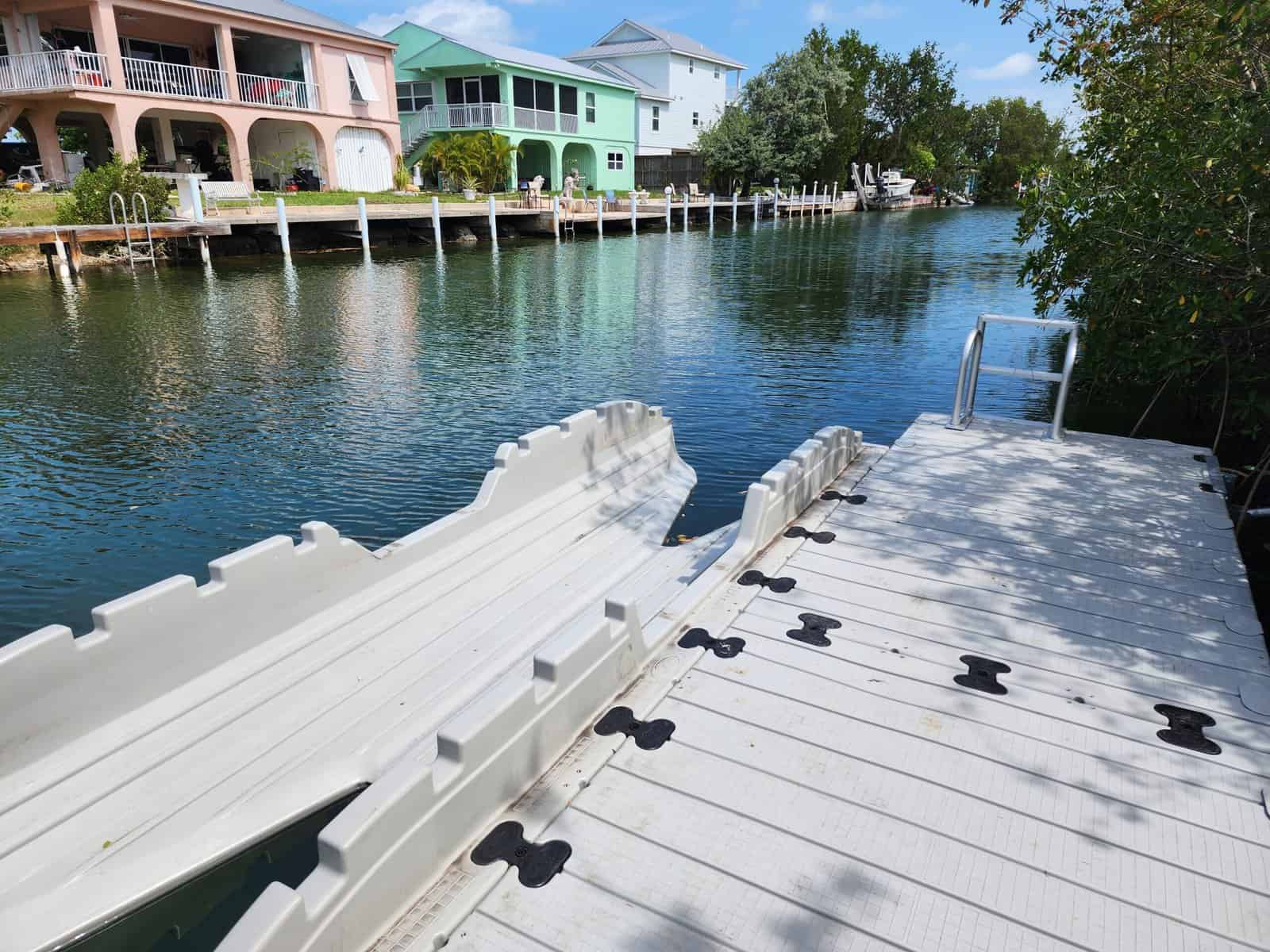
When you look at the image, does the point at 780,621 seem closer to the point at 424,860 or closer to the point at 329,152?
the point at 424,860

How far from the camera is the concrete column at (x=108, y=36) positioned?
970 inches

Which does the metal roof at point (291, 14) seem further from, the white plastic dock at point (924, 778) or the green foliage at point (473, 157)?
the white plastic dock at point (924, 778)

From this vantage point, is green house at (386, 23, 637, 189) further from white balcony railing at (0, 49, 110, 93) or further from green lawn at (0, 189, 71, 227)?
green lawn at (0, 189, 71, 227)

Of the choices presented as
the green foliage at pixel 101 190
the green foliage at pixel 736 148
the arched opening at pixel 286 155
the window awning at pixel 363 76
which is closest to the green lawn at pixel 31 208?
the green foliage at pixel 101 190

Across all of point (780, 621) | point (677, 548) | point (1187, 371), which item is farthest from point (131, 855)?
point (1187, 371)

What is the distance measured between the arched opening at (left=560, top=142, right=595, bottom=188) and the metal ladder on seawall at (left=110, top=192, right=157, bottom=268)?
81.8ft

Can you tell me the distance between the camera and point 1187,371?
763 centimetres

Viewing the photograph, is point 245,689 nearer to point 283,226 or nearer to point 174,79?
point 283,226

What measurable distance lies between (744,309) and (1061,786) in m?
17.2

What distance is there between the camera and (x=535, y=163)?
43562 mm

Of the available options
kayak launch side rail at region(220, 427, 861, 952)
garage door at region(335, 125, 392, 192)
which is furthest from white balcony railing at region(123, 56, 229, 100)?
kayak launch side rail at region(220, 427, 861, 952)

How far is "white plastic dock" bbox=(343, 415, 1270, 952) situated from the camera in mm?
2418

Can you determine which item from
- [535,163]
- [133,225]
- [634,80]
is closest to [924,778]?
[133,225]

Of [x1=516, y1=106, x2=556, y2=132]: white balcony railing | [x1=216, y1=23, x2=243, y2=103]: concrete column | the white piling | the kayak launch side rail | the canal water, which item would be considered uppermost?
[x1=216, y1=23, x2=243, y2=103]: concrete column
